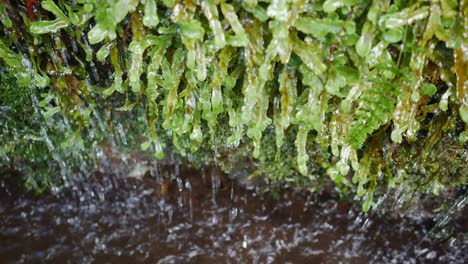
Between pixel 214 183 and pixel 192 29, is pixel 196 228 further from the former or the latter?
pixel 192 29

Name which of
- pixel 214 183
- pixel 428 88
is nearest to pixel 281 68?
pixel 428 88

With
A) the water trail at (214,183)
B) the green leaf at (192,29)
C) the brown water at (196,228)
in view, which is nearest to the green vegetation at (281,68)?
the green leaf at (192,29)

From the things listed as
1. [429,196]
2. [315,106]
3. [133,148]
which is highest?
[315,106]

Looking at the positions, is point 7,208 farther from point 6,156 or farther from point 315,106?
point 315,106

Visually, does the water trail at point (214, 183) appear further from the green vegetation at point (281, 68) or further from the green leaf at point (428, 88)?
the green leaf at point (428, 88)

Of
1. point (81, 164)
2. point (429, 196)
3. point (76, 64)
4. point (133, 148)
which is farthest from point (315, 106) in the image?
point (81, 164)

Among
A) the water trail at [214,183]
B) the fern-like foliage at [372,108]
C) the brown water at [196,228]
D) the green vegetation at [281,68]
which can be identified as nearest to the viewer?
the green vegetation at [281,68]
